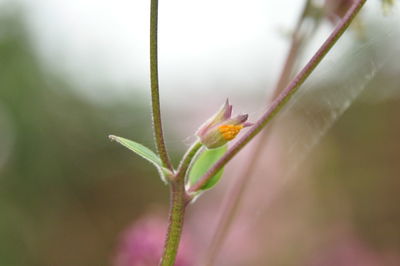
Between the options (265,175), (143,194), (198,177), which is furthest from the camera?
(143,194)

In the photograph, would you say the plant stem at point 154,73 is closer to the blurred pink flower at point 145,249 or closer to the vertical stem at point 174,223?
the vertical stem at point 174,223

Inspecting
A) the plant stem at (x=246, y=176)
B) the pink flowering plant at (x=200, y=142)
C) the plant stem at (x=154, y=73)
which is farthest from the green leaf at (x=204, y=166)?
the plant stem at (x=246, y=176)

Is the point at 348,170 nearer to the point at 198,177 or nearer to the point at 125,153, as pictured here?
the point at 125,153

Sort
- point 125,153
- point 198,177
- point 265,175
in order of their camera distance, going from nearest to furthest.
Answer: point 198,177 → point 265,175 → point 125,153

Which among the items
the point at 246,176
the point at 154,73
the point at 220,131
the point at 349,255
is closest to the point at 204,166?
the point at 220,131

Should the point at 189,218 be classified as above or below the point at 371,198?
below

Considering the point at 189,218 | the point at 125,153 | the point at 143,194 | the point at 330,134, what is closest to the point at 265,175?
the point at 189,218

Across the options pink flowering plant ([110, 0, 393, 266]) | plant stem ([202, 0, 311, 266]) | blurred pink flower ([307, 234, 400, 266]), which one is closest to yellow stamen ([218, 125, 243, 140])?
pink flowering plant ([110, 0, 393, 266])

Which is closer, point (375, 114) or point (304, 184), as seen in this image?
point (304, 184)
